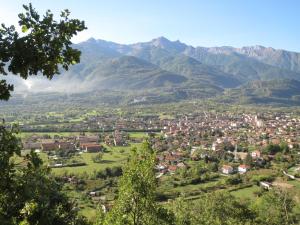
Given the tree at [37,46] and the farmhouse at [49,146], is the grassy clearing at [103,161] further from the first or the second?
the tree at [37,46]

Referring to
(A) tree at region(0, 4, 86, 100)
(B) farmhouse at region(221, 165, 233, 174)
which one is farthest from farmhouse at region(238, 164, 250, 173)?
(A) tree at region(0, 4, 86, 100)

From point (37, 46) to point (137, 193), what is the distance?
25.1 ft

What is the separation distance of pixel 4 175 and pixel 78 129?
4742 inches

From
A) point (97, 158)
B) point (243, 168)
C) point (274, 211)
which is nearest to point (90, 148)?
point (97, 158)

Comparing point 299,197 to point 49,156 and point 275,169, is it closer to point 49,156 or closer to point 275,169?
point 275,169

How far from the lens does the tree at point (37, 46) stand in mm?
6133

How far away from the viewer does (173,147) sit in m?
97.4

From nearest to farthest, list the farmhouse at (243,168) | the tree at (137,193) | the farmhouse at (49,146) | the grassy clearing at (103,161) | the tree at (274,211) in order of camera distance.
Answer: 1. the tree at (137,193)
2. the tree at (274,211)
3. the grassy clearing at (103,161)
4. the farmhouse at (243,168)
5. the farmhouse at (49,146)

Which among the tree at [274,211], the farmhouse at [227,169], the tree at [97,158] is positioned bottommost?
the farmhouse at [227,169]

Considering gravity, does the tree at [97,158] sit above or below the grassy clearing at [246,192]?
above

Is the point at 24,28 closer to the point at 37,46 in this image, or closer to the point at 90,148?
the point at 37,46

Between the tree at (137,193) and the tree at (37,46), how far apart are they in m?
6.85

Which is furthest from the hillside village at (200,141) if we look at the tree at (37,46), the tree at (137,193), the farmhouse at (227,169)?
the tree at (37,46)

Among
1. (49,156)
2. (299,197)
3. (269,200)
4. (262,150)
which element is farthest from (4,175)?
(262,150)
